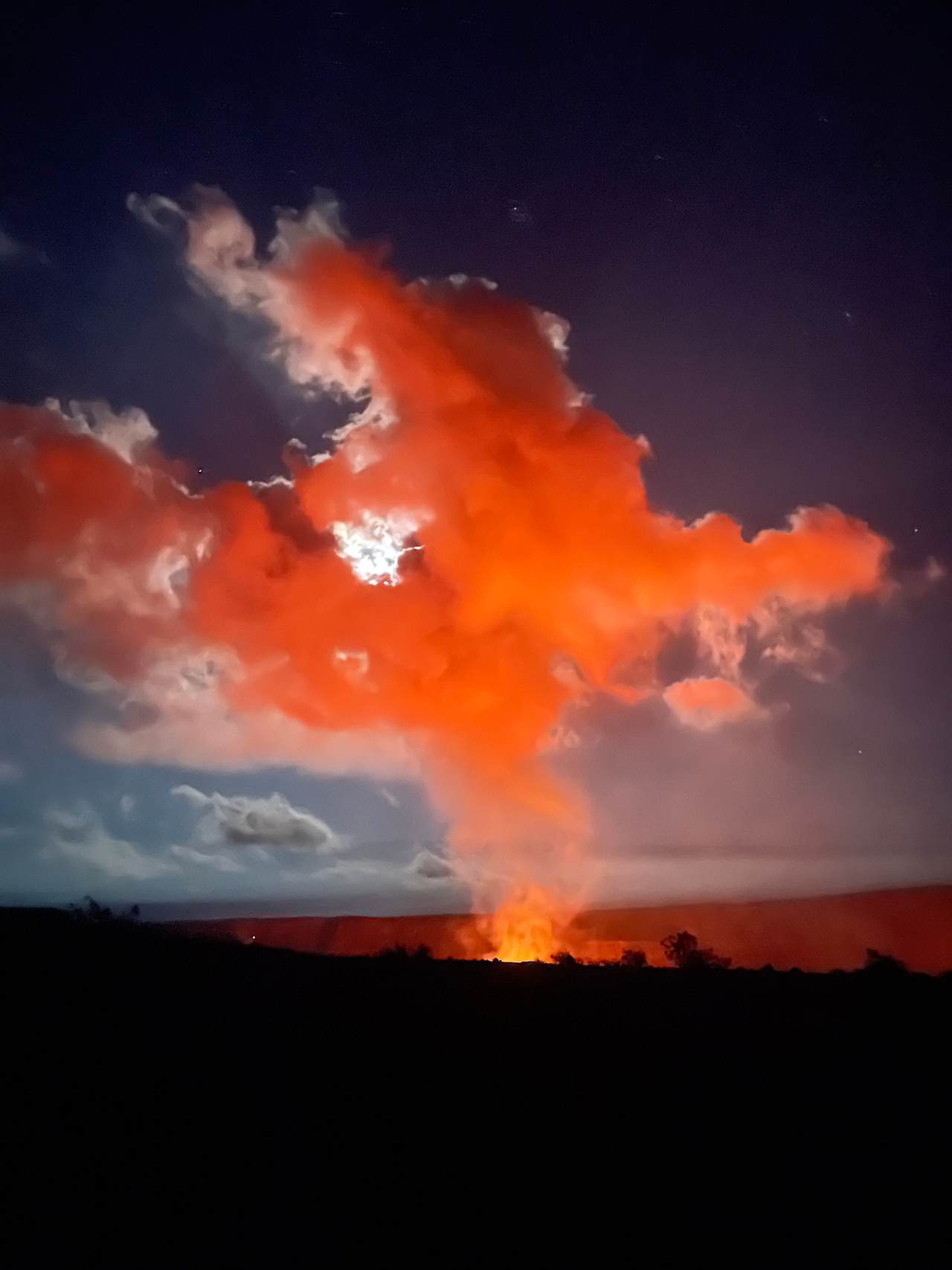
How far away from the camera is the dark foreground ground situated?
10070 mm

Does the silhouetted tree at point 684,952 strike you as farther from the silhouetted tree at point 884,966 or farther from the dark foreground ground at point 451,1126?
the dark foreground ground at point 451,1126

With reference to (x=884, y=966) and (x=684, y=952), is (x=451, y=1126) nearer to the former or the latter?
(x=884, y=966)

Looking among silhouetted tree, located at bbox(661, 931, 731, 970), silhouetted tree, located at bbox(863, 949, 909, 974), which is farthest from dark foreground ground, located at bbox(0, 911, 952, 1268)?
silhouetted tree, located at bbox(661, 931, 731, 970)

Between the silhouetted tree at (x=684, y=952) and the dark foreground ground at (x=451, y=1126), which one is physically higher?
the dark foreground ground at (x=451, y=1126)

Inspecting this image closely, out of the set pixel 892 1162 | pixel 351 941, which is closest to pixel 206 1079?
pixel 892 1162

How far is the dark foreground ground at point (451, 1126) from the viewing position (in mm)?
10070

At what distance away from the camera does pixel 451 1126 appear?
1298 cm

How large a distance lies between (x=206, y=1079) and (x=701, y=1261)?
26.8ft

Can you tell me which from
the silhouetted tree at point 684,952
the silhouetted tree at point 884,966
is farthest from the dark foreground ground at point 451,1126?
the silhouetted tree at point 684,952

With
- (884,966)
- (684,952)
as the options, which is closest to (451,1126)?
(884,966)

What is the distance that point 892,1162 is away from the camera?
12.8 m

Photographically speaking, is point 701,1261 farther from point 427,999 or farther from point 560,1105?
point 427,999

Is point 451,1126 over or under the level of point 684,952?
over

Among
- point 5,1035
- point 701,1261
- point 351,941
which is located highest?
point 5,1035
